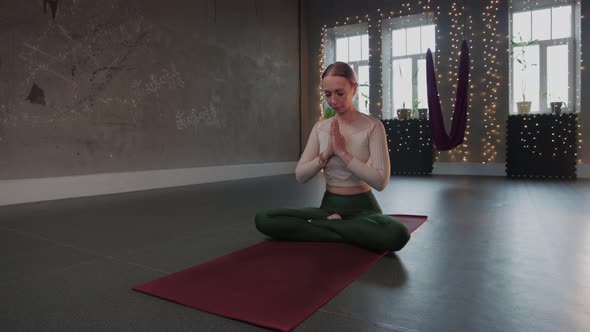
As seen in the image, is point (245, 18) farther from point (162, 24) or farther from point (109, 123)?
point (109, 123)

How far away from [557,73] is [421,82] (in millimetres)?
2016

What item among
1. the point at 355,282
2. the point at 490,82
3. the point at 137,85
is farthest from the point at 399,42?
the point at 355,282

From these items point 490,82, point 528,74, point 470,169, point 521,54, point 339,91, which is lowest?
point 470,169

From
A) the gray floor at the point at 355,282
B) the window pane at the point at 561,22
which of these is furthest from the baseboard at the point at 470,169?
the gray floor at the point at 355,282

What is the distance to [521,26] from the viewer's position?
605 cm

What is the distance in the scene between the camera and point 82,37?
3.83 metres

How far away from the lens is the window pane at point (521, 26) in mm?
5992

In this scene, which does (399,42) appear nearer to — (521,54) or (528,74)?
(521,54)

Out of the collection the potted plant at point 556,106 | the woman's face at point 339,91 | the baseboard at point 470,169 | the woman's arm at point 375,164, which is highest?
the potted plant at point 556,106

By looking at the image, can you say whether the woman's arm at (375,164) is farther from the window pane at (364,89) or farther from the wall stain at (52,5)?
the window pane at (364,89)

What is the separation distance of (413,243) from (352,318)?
960mm

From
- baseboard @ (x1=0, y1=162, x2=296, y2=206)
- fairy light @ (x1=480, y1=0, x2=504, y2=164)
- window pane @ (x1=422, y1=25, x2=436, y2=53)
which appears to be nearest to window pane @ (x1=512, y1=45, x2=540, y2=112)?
fairy light @ (x1=480, y1=0, x2=504, y2=164)

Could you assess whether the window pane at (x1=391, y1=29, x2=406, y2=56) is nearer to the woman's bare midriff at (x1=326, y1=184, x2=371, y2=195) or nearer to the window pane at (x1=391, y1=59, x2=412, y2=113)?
the window pane at (x1=391, y1=59, x2=412, y2=113)

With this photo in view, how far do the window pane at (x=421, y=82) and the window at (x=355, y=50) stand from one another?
0.91 m
